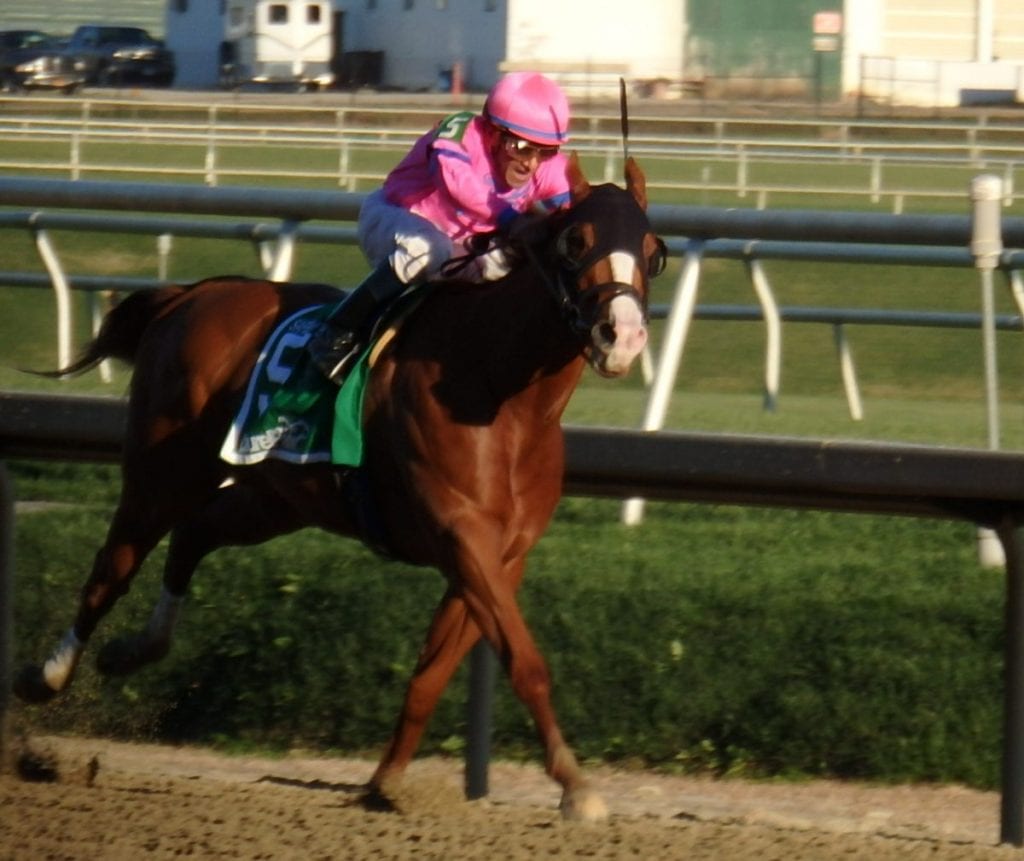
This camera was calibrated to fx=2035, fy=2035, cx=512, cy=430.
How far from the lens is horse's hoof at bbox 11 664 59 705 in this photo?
4637 mm

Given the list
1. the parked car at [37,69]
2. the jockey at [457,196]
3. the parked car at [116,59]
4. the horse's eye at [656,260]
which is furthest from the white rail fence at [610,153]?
the horse's eye at [656,260]

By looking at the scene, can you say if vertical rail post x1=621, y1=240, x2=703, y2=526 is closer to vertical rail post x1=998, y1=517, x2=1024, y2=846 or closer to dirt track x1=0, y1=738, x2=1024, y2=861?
dirt track x1=0, y1=738, x2=1024, y2=861

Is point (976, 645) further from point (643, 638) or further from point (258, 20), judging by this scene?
point (258, 20)

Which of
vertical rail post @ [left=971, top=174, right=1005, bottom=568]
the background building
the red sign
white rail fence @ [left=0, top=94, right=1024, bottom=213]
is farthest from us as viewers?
the red sign

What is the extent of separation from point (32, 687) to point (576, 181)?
73.1 inches

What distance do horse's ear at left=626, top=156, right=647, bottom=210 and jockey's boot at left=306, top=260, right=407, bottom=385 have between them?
57cm

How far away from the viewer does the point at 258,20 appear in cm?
3975

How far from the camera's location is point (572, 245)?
3541mm

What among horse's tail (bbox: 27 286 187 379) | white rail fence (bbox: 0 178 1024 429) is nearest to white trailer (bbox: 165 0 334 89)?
white rail fence (bbox: 0 178 1024 429)

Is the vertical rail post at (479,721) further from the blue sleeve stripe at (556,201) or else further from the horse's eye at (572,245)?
the horse's eye at (572,245)

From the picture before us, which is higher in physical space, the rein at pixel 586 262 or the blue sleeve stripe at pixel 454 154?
the blue sleeve stripe at pixel 454 154

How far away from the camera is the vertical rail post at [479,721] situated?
4.41 m

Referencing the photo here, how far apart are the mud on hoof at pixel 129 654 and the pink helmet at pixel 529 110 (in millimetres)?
1565

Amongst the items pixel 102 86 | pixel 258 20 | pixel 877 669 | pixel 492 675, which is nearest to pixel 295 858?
pixel 492 675
